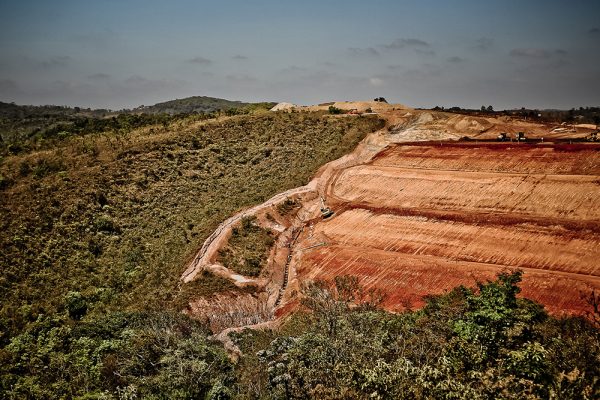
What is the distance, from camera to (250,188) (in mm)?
44312

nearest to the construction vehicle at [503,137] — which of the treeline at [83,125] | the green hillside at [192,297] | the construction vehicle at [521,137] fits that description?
the construction vehicle at [521,137]

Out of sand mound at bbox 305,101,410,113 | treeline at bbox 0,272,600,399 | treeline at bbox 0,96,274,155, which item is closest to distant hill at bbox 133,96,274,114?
treeline at bbox 0,96,274,155

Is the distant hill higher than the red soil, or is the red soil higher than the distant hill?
the distant hill

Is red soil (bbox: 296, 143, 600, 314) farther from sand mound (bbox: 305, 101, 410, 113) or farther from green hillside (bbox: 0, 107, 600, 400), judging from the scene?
sand mound (bbox: 305, 101, 410, 113)

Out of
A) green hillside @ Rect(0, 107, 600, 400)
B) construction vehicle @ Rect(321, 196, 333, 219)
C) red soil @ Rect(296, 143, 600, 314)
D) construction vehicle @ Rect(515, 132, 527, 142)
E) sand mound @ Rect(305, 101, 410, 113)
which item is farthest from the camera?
sand mound @ Rect(305, 101, 410, 113)

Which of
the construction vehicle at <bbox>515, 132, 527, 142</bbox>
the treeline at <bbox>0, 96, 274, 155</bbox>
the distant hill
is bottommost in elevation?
the construction vehicle at <bbox>515, 132, 527, 142</bbox>

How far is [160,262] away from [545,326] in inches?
1001

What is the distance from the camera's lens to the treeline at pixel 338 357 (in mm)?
12159

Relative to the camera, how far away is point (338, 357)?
16.0m

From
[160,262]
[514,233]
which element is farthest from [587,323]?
[160,262]

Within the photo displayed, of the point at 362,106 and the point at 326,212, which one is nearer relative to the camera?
the point at 326,212

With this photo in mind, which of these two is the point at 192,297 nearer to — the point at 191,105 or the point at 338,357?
the point at 338,357

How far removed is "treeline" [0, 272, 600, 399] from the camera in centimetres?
1216

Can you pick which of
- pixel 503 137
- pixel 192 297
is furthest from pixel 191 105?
pixel 192 297
